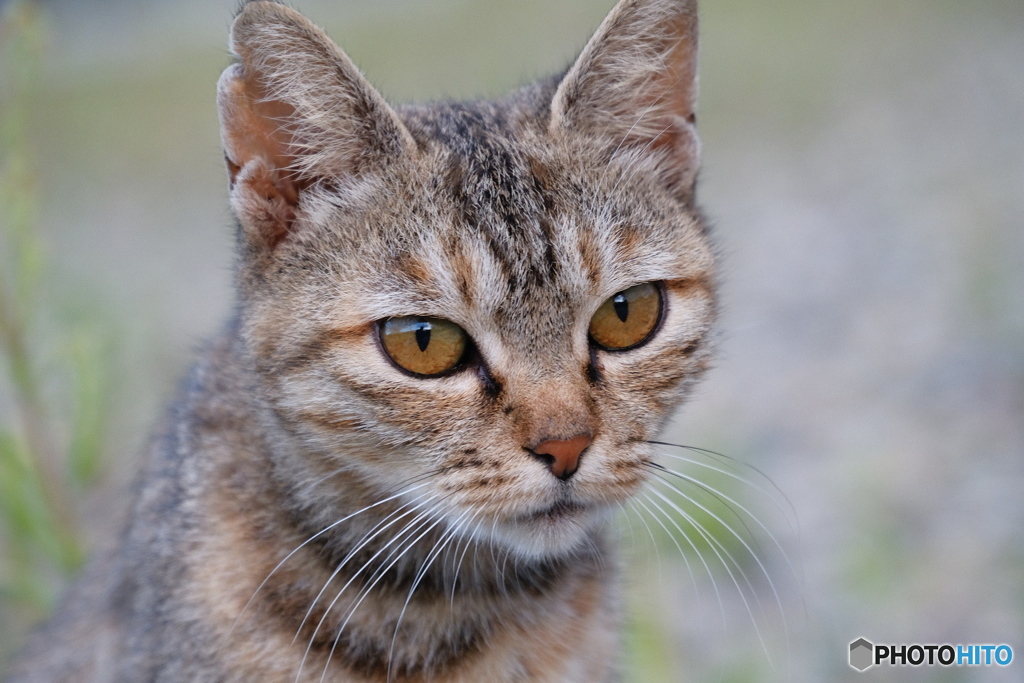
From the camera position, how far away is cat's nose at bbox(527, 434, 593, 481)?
1.61 metres

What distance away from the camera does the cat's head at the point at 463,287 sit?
1671 mm

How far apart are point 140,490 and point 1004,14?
20.3ft

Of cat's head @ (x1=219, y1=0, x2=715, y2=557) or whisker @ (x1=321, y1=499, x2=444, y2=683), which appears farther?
whisker @ (x1=321, y1=499, x2=444, y2=683)

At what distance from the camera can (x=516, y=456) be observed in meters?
1.63

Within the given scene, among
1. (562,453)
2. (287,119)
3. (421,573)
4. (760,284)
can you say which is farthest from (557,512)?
(760,284)

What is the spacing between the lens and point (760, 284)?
16.8ft

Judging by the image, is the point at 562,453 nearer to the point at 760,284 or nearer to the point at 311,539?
the point at 311,539

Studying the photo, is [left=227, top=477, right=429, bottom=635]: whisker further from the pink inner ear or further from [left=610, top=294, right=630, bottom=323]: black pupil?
the pink inner ear

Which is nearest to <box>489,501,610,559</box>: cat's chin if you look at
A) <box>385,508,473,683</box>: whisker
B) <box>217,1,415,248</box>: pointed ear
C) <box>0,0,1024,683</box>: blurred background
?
<box>385,508,473,683</box>: whisker

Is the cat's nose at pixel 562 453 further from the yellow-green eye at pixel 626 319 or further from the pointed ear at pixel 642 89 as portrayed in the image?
the pointed ear at pixel 642 89

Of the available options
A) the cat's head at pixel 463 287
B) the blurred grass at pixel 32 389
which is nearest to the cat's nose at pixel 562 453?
the cat's head at pixel 463 287

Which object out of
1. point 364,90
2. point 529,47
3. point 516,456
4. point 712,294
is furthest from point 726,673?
point 529,47

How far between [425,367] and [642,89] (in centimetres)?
86

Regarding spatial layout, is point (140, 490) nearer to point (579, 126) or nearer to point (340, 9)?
point (579, 126)
